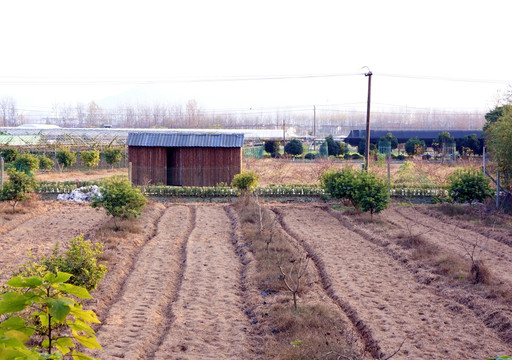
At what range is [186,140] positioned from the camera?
24.2 m

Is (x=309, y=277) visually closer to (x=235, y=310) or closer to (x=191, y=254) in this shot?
(x=235, y=310)

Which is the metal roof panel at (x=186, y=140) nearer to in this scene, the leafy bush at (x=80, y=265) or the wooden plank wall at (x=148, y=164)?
the wooden plank wall at (x=148, y=164)

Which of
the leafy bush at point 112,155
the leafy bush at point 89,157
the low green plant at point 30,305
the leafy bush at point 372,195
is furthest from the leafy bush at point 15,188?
the leafy bush at point 112,155

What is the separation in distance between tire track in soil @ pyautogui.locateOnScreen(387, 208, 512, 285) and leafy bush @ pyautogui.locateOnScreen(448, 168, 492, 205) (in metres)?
1.65

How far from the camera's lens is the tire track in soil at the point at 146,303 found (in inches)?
263

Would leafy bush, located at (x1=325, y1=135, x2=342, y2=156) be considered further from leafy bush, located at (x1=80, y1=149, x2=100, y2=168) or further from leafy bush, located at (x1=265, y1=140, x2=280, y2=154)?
leafy bush, located at (x1=80, y1=149, x2=100, y2=168)

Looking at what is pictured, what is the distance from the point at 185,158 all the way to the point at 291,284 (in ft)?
52.6

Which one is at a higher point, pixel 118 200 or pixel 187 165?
pixel 187 165

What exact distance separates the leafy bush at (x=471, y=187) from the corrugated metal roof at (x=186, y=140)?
31.4ft

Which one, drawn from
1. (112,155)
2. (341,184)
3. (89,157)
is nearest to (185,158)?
(341,184)

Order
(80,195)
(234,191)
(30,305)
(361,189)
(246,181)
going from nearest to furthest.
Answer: (30,305), (361,189), (246,181), (80,195), (234,191)

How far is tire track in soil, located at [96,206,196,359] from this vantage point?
22.0ft

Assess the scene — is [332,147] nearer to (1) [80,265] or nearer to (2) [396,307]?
(2) [396,307]

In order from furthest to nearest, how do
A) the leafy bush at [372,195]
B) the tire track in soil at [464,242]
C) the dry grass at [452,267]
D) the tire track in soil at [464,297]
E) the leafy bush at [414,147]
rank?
the leafy bush at [414,147], the leafy bush at [372,195], the tire track in soil at [464,242], the dry grass at [452,267], the tire track in soil at [464,297]
